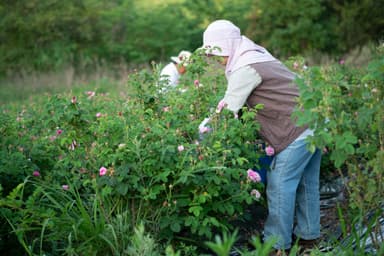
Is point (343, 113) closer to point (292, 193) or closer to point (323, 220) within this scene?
point (292, 193)

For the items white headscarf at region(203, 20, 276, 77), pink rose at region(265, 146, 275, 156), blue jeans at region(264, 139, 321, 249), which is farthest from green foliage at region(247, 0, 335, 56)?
pink rose at region(265, 146, 275, 156)

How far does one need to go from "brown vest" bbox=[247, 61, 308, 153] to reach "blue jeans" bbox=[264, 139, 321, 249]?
0.24ft

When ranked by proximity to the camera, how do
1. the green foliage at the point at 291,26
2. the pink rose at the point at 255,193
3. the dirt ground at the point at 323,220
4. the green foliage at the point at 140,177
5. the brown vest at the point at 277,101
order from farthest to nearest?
1. the green foliage at the point at 291,26
2. the dirt ground at the point at 323,220
3. the brown vest at the point at 277,101
4. the pink rose at the point at 255,193
5. the green foliage at the point at 140,177

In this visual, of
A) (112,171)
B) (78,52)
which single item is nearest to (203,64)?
(112,171)

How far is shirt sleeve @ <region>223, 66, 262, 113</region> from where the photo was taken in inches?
120

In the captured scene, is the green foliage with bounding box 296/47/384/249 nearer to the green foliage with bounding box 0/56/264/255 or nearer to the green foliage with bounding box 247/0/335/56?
the green foliage with bounding box 0/56/264/255

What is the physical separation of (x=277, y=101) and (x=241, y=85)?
262 millimetres

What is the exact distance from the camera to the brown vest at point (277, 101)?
10.2 feet

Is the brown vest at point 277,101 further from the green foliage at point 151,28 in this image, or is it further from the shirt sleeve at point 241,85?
the green foliage at point 151,28

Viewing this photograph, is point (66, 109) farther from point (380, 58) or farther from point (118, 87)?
point (118, 87)

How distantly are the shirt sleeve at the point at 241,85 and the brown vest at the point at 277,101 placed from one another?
0.05 m

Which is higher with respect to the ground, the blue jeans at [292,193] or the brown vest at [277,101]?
the brown vest at [277,101]

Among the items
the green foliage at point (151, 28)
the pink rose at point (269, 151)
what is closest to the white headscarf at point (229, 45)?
the pink rose at point (269, 151)

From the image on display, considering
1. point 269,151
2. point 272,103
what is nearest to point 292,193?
point 269,151
